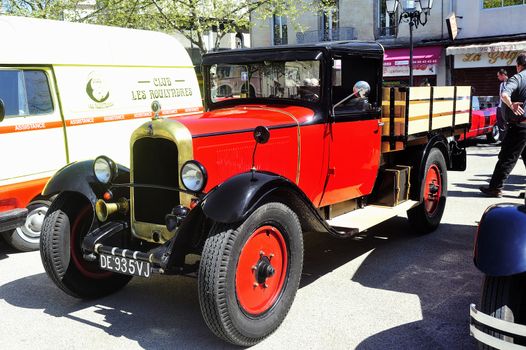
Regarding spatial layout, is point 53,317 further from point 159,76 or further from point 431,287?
point 159,76

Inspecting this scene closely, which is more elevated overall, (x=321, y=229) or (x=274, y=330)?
(x=321, y=229)

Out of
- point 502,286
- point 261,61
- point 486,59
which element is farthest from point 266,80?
point 486,59

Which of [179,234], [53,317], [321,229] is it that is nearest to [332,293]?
[321,229]

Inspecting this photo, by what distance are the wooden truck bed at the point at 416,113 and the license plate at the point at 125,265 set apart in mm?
2900

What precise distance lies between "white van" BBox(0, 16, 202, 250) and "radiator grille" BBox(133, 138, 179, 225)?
2.11 metres

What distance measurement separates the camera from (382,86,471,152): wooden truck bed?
17.8 feet

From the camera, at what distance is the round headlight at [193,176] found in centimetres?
355

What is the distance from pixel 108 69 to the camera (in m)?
6.93

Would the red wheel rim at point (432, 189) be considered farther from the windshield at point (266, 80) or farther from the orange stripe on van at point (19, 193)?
the orange stripe on van at point (19, 193)

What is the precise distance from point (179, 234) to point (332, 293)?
151 centimetres

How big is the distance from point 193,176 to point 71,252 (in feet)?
4.25

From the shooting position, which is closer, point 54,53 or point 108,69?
point 54,53

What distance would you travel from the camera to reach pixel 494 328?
261cm

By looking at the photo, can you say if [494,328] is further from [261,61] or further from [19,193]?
[19,193]
